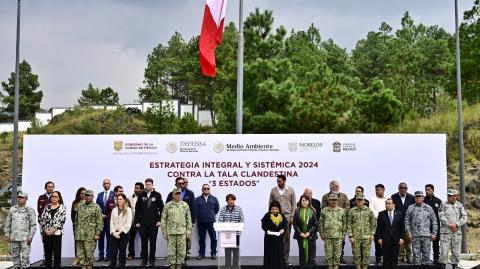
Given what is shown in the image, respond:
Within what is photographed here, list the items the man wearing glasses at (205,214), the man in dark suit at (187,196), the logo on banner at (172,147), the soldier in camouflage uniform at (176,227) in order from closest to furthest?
the soldier in camouflage uniform at (176,227) → the man in dark suit at (187,196) → the man wearing glasses at (205,214) → the logo on banner at (172,147)

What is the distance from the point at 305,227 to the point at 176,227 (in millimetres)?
2310

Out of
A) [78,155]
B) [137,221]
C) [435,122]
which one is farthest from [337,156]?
[435,122]

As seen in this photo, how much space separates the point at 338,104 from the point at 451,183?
6.48 meters

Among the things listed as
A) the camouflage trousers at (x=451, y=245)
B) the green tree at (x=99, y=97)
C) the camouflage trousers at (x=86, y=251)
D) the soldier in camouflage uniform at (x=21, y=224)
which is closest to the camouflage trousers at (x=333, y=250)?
the camouflage trousers at (x=451, y=245)

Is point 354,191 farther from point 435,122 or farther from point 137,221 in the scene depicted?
point 435,122

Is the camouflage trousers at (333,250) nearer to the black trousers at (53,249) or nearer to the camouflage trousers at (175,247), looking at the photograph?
the camouflage trousers at (175,247)

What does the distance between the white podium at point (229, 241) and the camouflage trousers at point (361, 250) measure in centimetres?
219

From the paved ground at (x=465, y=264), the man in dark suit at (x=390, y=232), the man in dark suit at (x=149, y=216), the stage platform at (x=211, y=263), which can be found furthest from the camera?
the paved ground at (x=465, y=264)

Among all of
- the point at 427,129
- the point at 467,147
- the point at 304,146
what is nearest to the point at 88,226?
the point at 304,146

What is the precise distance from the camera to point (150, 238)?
1191 cm

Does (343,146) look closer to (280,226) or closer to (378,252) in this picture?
(378,252)

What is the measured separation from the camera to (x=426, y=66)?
43.6m

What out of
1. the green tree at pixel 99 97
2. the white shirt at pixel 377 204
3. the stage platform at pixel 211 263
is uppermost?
the green tree at pixel 99 97

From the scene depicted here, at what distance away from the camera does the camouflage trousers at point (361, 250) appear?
1111 cm
